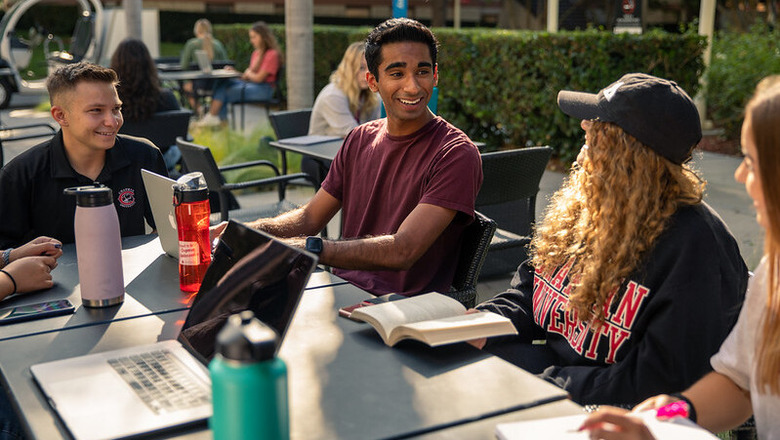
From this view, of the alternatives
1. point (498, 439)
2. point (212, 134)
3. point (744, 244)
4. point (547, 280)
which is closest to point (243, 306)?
point (498, 439)

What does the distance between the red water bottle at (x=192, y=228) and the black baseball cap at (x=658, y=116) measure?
3.93 ft

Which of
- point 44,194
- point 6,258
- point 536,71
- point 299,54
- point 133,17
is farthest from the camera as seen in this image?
point 133,17

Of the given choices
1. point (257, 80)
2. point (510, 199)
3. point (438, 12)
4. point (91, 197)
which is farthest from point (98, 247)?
point (438, 12)

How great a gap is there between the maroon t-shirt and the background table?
810 mm

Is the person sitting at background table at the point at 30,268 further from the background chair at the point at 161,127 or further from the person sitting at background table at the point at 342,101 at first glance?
the background chair at the point at 161,127

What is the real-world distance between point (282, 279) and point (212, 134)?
7618mm

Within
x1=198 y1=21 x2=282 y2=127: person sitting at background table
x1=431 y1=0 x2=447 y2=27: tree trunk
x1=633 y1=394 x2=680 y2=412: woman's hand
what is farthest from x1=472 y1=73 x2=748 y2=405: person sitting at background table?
x1=431 y1=0 x2=447 y2=27: tree trunk

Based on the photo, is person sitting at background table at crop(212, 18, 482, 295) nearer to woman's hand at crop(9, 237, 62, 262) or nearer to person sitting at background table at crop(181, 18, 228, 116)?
woman's hand at crop(9, 237, 62, 262)

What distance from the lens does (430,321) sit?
197 cm

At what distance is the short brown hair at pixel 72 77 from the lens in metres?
3.27

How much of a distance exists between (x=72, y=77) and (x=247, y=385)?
252cm

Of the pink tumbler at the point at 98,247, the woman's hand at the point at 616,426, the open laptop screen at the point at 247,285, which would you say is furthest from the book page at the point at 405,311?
the pink tumbler at the point at 98,247

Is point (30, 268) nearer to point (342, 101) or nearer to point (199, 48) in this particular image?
point (342, 101)

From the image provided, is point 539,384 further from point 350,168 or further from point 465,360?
point 350,168
